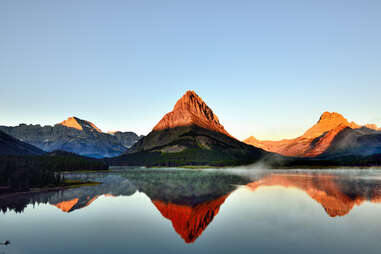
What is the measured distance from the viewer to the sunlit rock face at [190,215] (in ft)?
144

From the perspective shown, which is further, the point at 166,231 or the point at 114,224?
the point at 114,224

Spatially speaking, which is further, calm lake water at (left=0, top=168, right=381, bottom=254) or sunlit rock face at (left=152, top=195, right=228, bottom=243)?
sunlit rock face at (left=152, top=195, right=228, bottom=243)

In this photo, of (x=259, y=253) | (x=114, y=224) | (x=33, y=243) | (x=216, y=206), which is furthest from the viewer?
(x=216, y=206)

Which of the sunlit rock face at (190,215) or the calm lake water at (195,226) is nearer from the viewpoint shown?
the calm lake water at (195,226)

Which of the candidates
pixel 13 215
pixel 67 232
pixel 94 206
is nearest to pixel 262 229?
pixel 67 232

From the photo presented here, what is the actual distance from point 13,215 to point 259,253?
160 feet

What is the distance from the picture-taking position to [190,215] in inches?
2221

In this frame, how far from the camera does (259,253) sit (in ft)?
110

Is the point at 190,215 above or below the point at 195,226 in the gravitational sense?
above

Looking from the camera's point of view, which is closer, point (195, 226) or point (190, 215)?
point (195, 226)

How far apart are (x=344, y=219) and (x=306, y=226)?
10145mm

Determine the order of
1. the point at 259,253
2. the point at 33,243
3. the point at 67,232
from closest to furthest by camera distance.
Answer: the point at 259,253, the point at 33,243, the point at 67,232

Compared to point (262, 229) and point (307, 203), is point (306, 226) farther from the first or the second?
point (307, 203)

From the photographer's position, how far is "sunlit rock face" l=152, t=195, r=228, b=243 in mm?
44031
